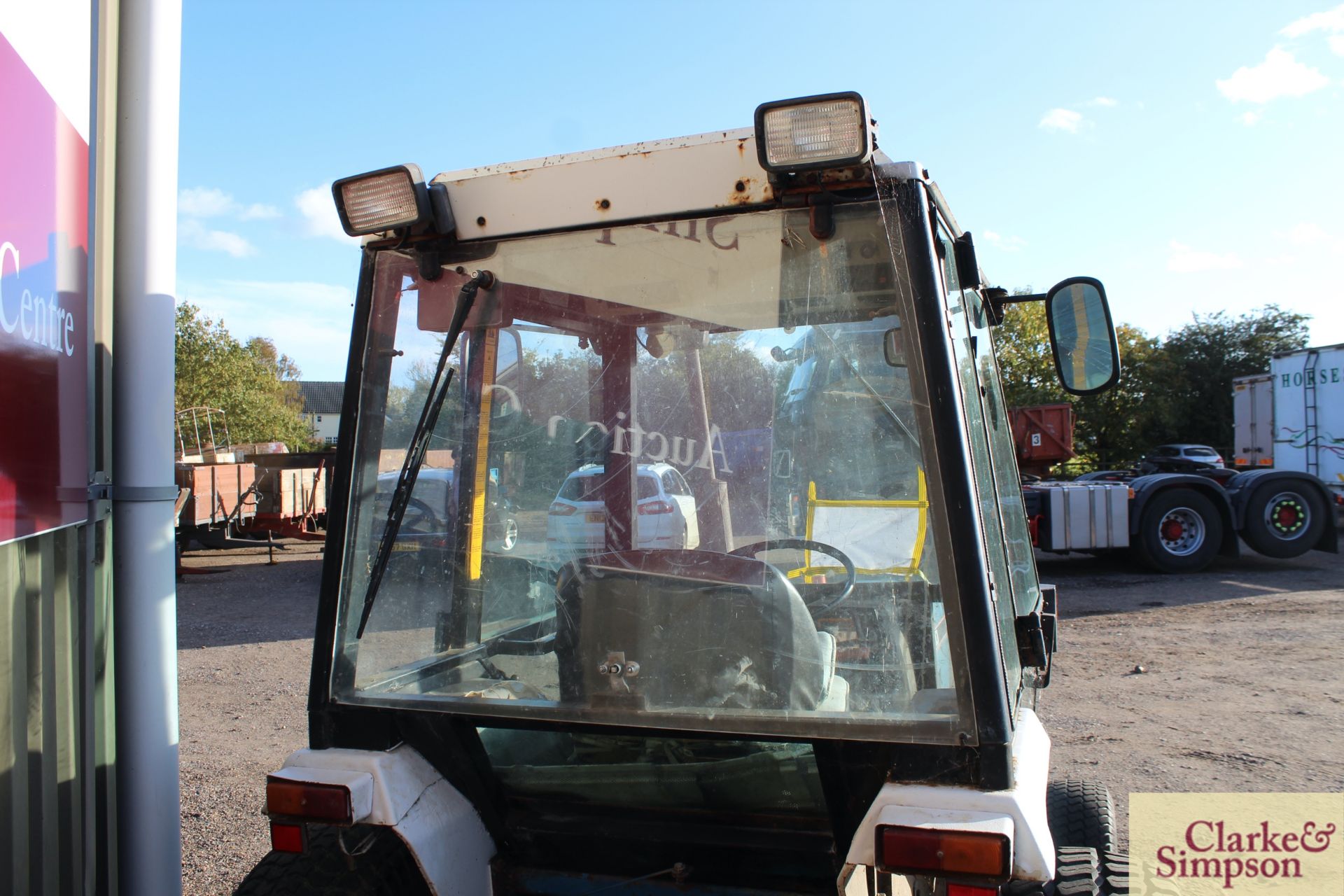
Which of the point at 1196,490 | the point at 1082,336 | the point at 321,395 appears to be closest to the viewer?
the point at 1082,336

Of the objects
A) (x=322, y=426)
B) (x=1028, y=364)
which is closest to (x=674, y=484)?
(x=1028, y=364)

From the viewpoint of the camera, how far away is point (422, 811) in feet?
6.49

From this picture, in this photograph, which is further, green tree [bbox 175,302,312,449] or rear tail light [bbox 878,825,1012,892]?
green tree [bbox 175,302,312,449]

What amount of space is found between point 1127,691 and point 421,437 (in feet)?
19.7

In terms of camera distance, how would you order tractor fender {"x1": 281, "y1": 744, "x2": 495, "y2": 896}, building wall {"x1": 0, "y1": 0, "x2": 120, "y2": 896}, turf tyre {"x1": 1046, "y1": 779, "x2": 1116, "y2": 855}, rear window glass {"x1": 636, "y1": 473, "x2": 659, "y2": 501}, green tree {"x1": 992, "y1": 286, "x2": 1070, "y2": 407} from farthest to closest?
green tree {"x1": 992, "y1": 286, "x2": 1070, "y2": 407}
turf tyre {"x1": 1046, "y1": 779, "x2": 1116, "y2": 855}
building wall {"x1": 0, "y1": 0, "x2": 120, "y2": 896}
rear window glass {"x1": 636, "y1": 473, "x2": 659, "y2": 501}
tractor fender {"x1": 281, "y1": 744, "x2": 495, "y2": 896}

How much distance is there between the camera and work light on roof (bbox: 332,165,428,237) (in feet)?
6.45

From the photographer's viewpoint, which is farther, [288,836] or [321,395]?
[321,395]

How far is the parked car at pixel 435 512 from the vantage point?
2086 mm

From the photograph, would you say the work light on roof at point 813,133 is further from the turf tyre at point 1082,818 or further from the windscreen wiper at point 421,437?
the turf tyre at point 1082,818

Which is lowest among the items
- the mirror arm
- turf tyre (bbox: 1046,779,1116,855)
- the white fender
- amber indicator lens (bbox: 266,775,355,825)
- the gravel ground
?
the gravel ground

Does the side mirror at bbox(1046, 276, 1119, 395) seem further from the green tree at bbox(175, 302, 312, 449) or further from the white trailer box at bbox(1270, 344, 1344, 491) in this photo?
the green tree at bbox(175, 302, 312, 449)

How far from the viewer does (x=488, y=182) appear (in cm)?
202

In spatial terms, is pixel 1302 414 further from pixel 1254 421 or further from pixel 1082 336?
pixel 1082 336

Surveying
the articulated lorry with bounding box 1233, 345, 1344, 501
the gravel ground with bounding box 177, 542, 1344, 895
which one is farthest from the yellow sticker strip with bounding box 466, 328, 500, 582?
the articulated lorry with bounding box 1233, 345, 1344, 501
